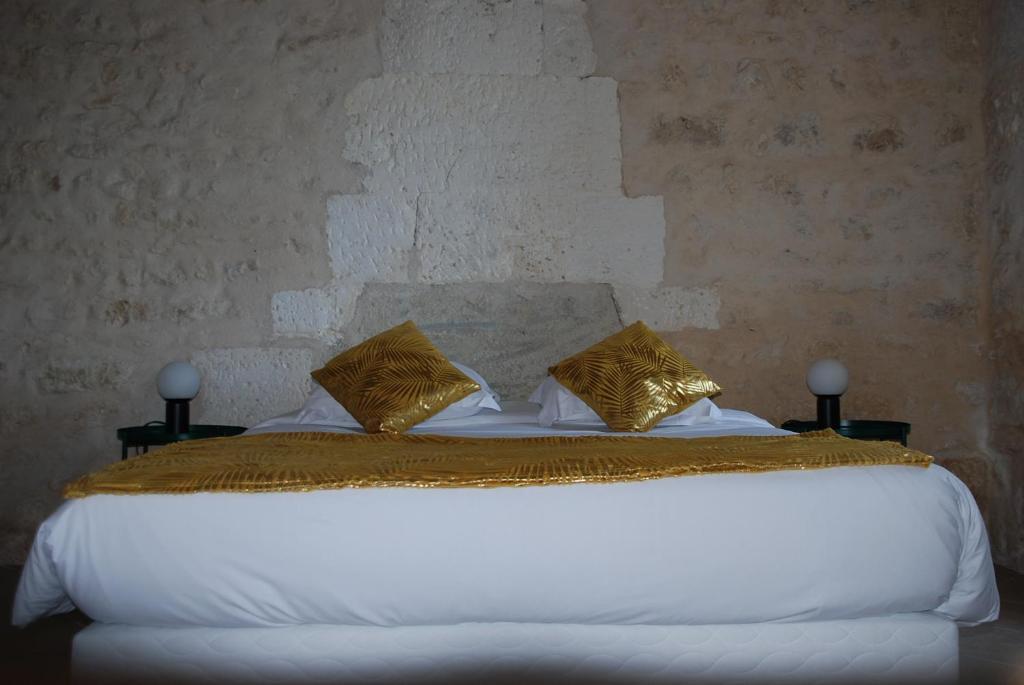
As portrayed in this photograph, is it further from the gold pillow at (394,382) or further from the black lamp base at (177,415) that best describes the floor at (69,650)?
the gold pillow at (394,382)

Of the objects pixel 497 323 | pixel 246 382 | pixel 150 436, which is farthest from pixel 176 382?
pixel 497 323

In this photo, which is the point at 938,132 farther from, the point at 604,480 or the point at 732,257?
the point at 604,480

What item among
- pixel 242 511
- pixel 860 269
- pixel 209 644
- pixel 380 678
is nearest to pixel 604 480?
pixel 380 678

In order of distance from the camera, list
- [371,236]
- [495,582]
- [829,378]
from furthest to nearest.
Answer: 1. [371,236]
2. [829,378]
3. [495,582]

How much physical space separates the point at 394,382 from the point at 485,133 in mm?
1467

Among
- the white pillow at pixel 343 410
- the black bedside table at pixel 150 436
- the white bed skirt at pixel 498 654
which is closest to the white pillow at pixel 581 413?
the white pillow at pixel 343 410

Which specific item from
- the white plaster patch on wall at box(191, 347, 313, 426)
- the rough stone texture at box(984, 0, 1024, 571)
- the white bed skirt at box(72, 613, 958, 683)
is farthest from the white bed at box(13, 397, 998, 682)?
the rough stone texture at box(984, 0, 1024, 571)

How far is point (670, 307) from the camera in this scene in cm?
409

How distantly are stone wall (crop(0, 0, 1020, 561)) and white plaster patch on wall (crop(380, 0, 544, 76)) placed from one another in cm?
1

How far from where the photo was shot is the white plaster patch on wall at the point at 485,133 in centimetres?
404

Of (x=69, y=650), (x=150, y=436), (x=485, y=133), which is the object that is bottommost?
(x=69, y=650)

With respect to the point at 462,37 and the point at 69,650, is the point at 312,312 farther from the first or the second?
the point at 69,650

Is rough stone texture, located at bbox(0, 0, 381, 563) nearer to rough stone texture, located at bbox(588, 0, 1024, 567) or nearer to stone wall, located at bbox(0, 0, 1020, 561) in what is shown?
stone wall, located at bbox(0, 0, 1020, 561)

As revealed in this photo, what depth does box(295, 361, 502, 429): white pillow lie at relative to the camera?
130 inches
